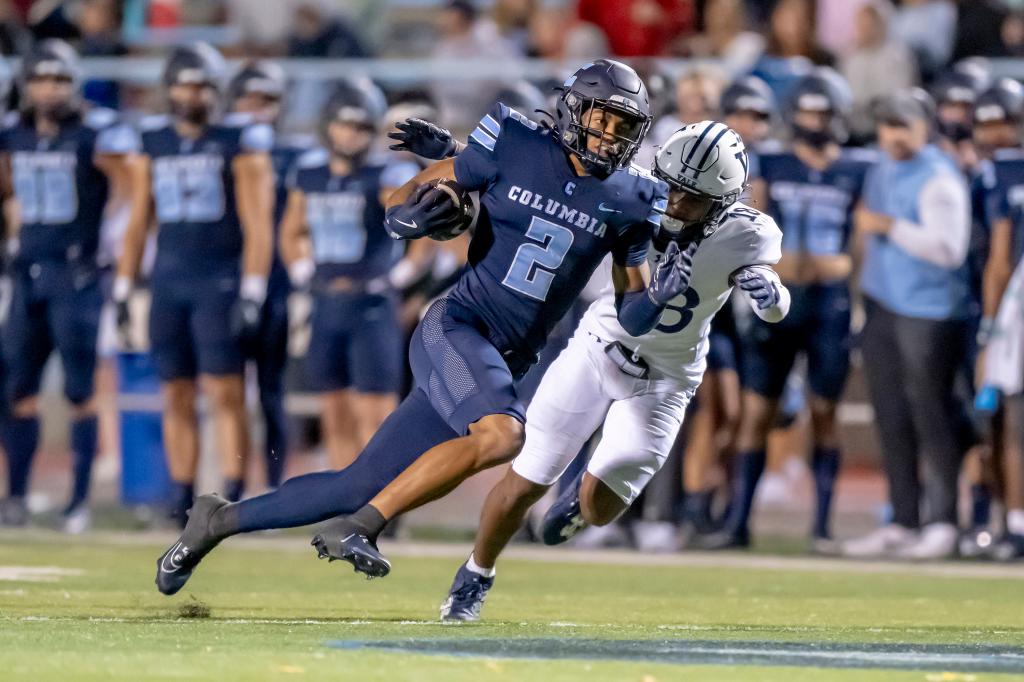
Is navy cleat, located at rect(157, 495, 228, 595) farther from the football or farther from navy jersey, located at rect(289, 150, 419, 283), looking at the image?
navy jersey, located at rect(289, 150, 419, 283)

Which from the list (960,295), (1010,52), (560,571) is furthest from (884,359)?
(1010,52)

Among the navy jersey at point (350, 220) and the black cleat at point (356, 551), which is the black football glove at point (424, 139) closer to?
the black cleat at point (356, 551)

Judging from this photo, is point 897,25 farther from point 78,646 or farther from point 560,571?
point 78,646

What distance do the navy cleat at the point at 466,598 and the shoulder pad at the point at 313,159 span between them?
13.7 feet

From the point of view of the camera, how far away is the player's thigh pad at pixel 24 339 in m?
10.7

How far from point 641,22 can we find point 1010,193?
15.1 ft

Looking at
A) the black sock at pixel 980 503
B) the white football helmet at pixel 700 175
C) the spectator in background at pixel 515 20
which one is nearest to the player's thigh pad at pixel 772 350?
the black sock at pixel 980 503

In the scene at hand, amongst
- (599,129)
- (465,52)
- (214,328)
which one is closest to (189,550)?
(599,129)

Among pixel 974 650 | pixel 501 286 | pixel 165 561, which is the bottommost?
pixel 165 561

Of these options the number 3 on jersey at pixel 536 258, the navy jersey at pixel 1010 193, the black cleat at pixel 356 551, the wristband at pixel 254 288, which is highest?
the number 3 on jersey at pixel 536 258

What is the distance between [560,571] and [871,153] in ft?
9.58

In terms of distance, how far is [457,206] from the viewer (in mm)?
6289

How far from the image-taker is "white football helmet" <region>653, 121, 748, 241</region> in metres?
6.86

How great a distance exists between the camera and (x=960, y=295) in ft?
33.1
